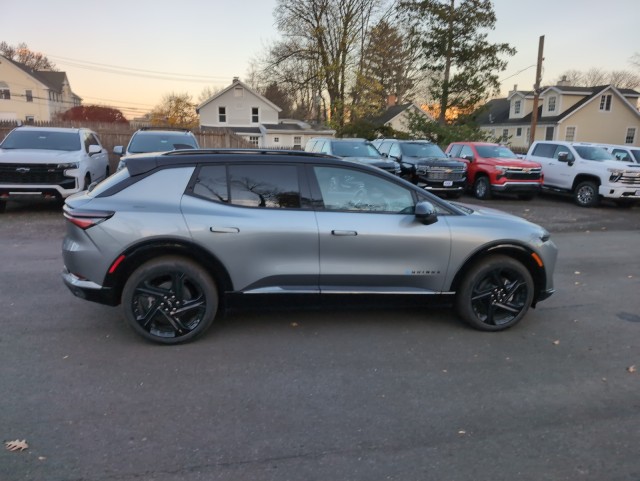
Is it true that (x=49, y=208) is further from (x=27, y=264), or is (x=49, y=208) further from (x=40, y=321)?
(x=40, y=321)

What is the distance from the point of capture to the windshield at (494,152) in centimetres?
1562

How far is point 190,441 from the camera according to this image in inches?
116

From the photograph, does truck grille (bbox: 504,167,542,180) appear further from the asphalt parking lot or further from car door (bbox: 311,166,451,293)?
car door (bbox: 311,166,451,293)

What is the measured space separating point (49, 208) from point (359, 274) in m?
10.2

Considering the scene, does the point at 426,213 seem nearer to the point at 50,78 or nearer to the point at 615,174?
the point at 615,174

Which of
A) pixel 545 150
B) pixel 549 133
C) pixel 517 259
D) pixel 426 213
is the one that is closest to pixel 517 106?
pixel 549 133

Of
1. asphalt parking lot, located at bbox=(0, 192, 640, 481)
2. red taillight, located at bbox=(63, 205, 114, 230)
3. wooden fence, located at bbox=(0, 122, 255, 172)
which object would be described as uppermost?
wooden fence, located at bbox=(0, 122, 255, 172)

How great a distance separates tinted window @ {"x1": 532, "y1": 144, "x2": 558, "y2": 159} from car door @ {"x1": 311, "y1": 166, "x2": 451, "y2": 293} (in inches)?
522

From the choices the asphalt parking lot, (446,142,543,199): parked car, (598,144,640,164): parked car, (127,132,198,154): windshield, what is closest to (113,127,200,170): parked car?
(127,132,198,154): windshield

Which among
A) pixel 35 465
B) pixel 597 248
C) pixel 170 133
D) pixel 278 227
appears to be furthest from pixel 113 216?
pixel 170 133

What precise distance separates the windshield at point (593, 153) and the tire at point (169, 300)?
14104 millimetres

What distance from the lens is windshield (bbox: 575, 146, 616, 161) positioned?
14.6 metres

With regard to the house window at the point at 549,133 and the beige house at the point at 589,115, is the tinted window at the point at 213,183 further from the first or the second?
the house window at the point at 549,133

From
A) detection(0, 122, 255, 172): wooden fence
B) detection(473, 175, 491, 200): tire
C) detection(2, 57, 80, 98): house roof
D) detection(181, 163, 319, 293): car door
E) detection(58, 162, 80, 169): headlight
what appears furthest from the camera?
detection(2, 57, 80, 98): house roof
